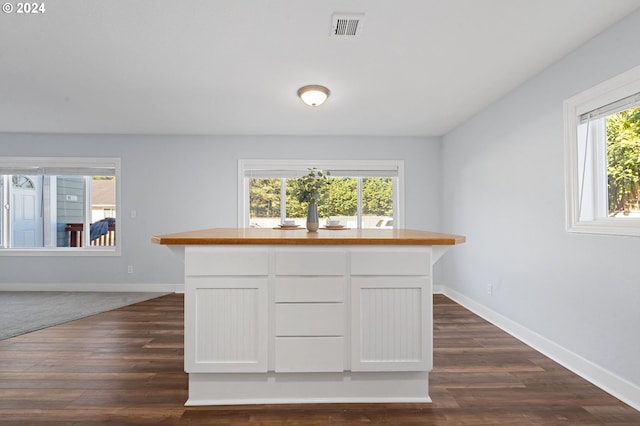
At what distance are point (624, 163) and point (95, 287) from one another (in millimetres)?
6004

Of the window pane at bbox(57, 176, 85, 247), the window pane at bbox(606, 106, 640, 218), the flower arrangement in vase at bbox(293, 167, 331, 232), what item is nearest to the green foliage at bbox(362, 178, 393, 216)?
the flower arrangement in vase at bbox(293, 167, 331, 232)

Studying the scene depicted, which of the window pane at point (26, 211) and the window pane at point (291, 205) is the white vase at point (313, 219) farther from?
the window pane at point (26, 211)

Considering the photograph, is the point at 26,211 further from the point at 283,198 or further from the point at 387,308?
the point at 387,308

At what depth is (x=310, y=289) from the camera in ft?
6.56

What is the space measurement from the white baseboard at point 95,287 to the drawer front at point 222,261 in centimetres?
337

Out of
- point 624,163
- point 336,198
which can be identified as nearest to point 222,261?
point 624,163

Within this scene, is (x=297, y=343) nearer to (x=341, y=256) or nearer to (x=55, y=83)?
(x=341, y=256)

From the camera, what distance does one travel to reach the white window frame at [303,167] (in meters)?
5.06

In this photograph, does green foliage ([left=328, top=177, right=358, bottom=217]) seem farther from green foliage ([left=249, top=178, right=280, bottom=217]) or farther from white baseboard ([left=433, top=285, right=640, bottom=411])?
white baseboard ([left=433, top=285, right=640, bottom=411])

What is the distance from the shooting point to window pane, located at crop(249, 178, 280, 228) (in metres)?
5.16

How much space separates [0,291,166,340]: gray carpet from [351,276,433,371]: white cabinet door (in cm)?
322

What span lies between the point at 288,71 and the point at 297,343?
211cm

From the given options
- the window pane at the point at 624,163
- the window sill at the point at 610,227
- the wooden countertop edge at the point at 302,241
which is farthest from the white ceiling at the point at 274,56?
the wooden countertop edge at the point at 302,241

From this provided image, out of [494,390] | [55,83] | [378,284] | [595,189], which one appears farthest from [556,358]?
[55,83]
